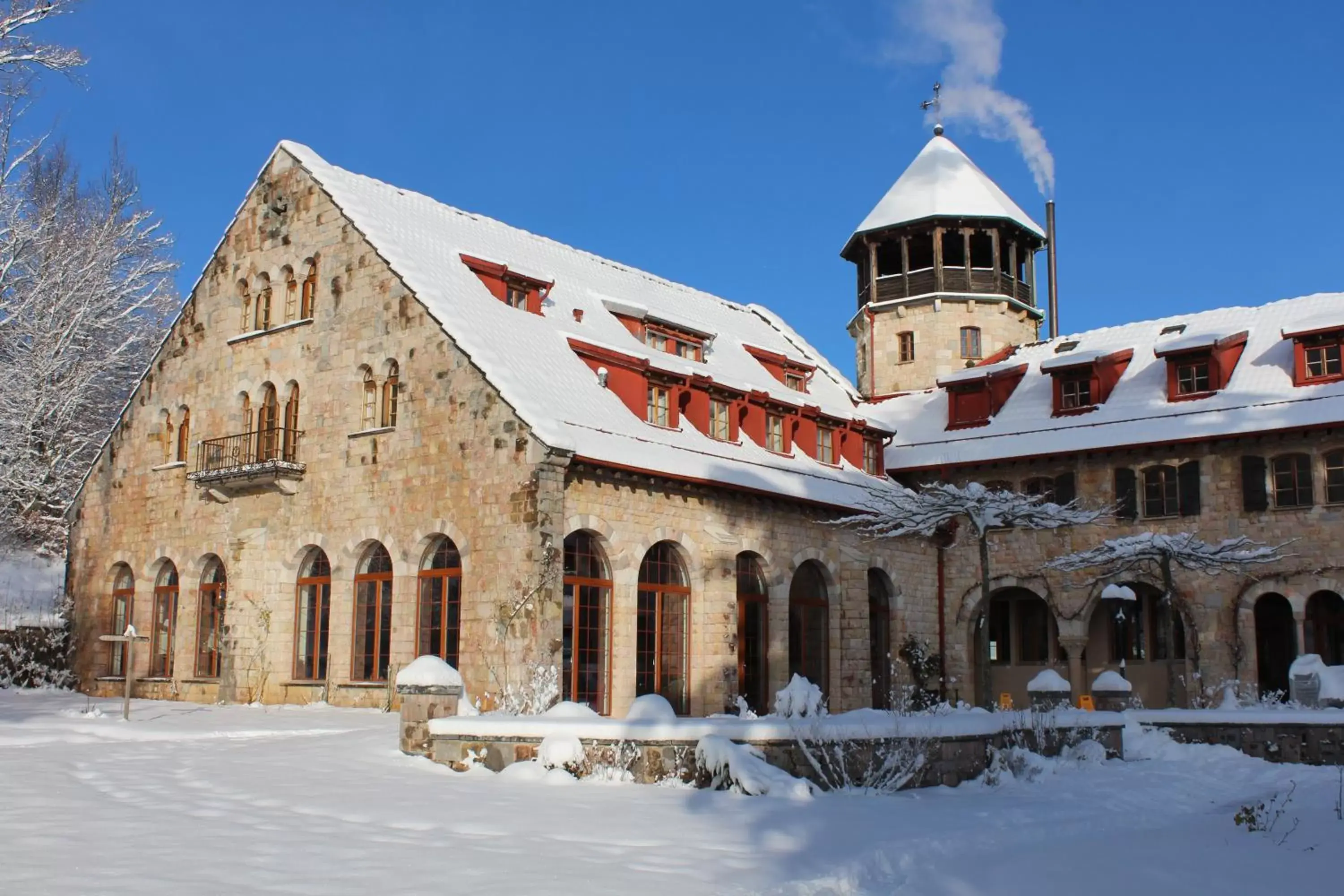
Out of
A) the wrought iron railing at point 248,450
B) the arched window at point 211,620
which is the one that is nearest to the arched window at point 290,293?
the wrought iron railing at point 248,450

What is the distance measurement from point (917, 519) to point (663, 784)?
1042cm

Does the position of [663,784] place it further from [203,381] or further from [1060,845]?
[203,381]

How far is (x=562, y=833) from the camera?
10695 millimetres

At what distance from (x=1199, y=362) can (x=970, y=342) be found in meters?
8.27

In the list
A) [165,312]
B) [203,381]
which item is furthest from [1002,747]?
[165,312]

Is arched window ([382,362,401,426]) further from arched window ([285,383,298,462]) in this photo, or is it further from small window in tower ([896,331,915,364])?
small window in tower ([896,331,915,364])

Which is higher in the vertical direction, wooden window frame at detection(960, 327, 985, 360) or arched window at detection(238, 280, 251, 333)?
wooden window frame at detection(960, 327, 985, 360)

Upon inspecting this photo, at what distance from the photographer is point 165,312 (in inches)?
1834

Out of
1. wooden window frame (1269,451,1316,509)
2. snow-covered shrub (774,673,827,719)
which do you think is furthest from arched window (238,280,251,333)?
wooden window frame (1269,451,1316,509)

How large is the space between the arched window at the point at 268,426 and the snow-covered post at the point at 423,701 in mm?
10943

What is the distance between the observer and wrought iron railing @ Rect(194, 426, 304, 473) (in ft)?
81.8

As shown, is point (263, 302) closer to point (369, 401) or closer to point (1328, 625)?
point (369, 401)

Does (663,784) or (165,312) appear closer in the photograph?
(663,784)

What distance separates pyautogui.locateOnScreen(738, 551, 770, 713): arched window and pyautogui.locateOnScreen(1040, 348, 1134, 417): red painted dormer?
10.0 meters
